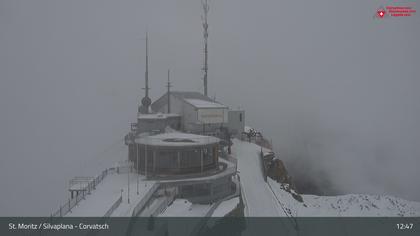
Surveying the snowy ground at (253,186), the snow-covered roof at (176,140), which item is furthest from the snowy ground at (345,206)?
the snow-covered roof at (176,140)

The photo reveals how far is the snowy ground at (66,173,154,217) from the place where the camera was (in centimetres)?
1753

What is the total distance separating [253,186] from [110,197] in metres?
14.1

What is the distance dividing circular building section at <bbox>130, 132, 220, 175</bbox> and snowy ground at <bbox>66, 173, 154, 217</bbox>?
138cm

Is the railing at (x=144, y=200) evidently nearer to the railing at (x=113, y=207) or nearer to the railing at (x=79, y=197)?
the railing at (x=113, y=207)

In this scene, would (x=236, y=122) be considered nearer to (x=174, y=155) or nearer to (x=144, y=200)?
(x=174, y=155)

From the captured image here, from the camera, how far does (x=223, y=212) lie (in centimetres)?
2228

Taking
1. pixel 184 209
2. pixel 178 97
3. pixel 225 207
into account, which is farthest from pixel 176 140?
pixel 178 97

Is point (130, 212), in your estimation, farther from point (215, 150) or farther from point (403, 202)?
point (403, 202)

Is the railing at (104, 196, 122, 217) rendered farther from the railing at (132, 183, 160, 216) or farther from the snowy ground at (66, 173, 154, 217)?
the railing at (132, 183, 160, 216)

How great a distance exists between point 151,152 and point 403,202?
3343cm

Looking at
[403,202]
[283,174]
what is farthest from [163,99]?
[403,202]

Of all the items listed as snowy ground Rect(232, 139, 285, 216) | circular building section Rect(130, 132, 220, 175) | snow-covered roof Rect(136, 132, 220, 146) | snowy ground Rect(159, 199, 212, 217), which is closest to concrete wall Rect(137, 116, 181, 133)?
snow-covered roof Rect(136, 132, 220, 146)

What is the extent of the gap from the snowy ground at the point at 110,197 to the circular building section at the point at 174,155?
4.53ft

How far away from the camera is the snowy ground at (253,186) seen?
2619 centimetres
